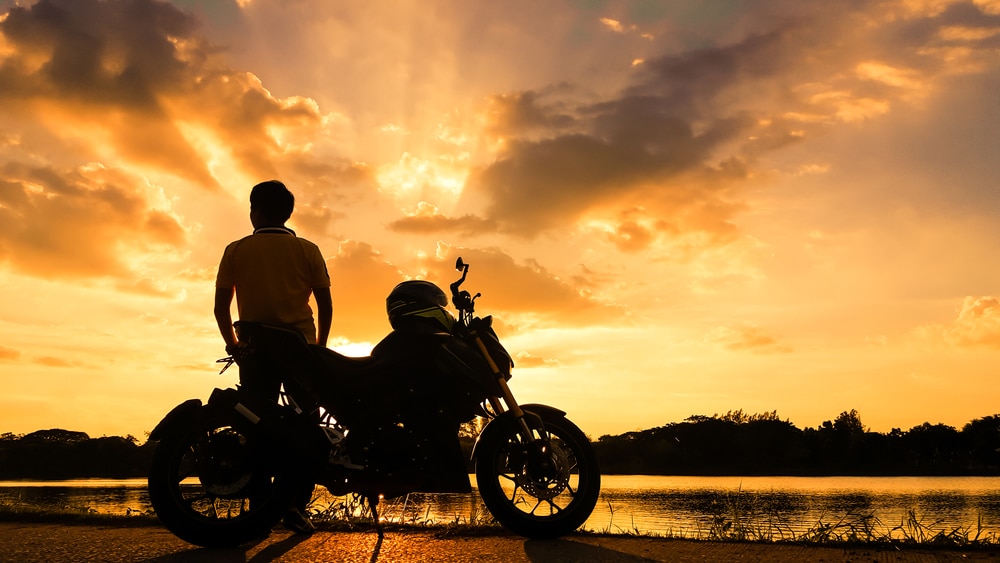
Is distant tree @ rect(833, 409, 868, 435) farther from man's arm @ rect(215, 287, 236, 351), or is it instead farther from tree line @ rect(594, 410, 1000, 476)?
man's arm @ rect(215, 287, 236, 351)

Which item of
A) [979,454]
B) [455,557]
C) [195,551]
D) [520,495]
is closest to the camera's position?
[455,557]

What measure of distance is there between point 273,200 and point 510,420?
2360 mm

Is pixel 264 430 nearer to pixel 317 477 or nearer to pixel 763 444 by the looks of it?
pixel 317 477

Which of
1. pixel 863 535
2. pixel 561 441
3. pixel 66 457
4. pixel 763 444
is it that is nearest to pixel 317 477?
pixel 561 441

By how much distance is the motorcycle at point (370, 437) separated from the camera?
4.83 meters

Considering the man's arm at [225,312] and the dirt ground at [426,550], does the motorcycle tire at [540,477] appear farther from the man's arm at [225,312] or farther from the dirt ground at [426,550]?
the man's arm at [225,312]

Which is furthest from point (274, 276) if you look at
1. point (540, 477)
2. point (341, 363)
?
point (540, 477)

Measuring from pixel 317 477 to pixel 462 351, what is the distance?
1.29 metres

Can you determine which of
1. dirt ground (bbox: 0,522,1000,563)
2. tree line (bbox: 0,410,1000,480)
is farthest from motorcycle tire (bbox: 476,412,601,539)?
tree line (bbox: 0,410,1000,480)

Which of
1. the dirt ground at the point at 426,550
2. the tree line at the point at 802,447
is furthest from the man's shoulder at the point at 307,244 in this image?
the tree line at the point at 802,447

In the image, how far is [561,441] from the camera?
18.0 feet

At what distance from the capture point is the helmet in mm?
5211

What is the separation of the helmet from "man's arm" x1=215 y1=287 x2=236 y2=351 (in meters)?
1.09

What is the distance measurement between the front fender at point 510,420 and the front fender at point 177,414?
1.90 meters
